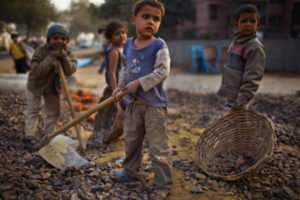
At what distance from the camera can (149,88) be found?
223 centimetres

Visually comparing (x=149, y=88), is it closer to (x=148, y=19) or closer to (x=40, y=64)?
(x=148, y=19)

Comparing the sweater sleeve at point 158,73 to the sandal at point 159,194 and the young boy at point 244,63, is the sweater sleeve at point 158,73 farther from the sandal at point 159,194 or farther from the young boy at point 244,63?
the young boy at point 244,63

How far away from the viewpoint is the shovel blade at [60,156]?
2.92 meters

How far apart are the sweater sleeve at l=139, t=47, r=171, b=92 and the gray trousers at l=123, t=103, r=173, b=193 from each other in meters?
0.25

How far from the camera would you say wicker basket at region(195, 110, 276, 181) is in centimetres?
295

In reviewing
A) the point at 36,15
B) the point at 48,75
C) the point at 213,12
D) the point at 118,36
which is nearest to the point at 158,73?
the point at 118,36

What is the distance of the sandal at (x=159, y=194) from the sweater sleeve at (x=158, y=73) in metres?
0.95

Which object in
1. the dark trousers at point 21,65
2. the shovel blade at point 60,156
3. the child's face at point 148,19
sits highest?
the child's face at point 148,19

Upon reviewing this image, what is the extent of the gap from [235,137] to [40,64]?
2608 mm

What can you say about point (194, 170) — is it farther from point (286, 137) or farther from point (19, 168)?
point (19, 168)

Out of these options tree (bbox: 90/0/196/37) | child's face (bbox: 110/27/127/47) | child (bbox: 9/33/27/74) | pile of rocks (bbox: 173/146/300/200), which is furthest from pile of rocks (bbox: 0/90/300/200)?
tree (bbox: 90/0/196/37)

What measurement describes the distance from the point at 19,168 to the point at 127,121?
48.4 inches

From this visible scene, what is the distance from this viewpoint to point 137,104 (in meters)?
2.44

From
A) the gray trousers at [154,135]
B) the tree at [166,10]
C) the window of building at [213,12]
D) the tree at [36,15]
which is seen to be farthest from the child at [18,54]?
the window of building at [213,12]
